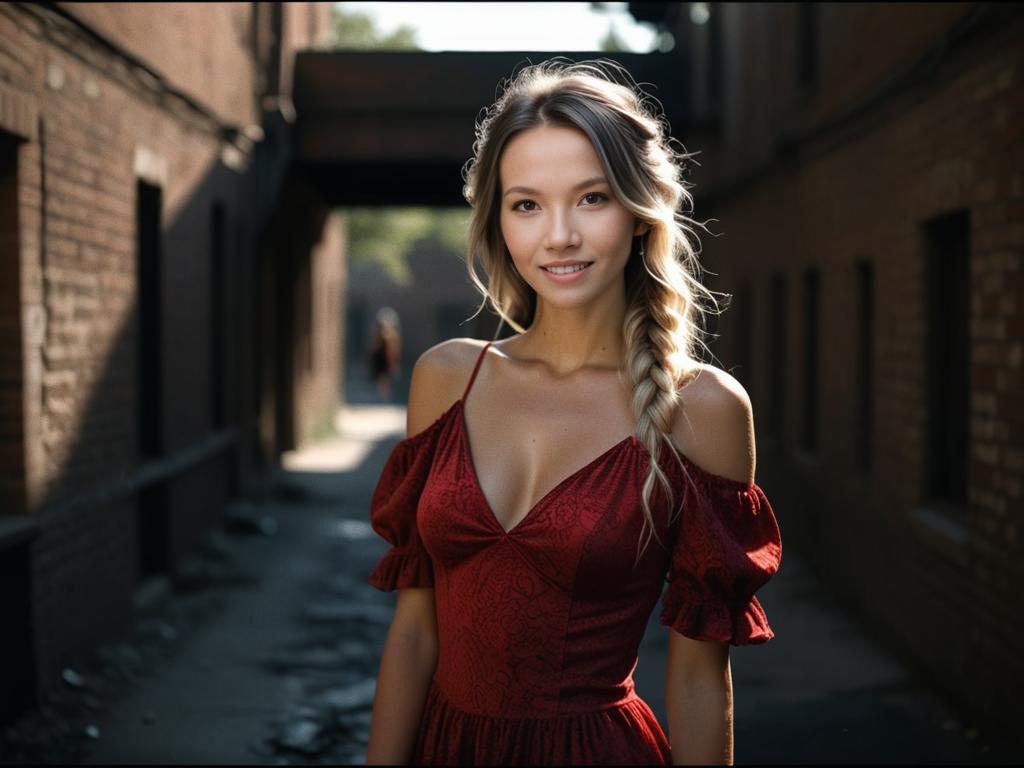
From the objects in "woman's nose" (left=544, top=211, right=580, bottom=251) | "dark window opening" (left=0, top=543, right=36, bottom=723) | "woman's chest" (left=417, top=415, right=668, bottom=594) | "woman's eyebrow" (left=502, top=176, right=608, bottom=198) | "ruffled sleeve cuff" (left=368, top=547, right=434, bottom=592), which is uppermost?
"woman's eyebrow" (left=502, top=176, right=608, bottom=198)

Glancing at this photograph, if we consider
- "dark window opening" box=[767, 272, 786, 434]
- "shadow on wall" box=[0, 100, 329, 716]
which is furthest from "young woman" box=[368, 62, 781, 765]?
"dark window opening" box=[767, 272, 786, 434]

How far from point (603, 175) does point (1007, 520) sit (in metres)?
4.20

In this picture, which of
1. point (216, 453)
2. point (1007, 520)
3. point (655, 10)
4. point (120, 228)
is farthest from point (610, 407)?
point (655, 10)

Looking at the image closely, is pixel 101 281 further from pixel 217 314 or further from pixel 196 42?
pixel 217 314

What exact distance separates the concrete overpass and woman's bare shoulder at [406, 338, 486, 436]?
1102 centimetres

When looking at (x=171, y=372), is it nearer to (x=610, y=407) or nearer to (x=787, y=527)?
(x=787, y=527)

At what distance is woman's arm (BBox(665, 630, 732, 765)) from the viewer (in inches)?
84.0

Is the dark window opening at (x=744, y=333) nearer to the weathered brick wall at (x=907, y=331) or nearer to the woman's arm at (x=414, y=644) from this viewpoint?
the weathered brick wall at (x=907, y=331)

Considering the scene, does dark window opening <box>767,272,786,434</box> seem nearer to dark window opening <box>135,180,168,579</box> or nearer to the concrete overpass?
the concrete overpass

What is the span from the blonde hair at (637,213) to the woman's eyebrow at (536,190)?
2 cm

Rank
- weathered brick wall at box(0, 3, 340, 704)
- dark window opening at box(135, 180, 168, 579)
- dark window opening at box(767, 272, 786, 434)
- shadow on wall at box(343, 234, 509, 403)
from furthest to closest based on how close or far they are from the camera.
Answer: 1. shadow on wall at box(343, 234, 509, 403)
2. dark window opening at box(767, 272, 786, 434)
3. dark window opening at box(135, 180, 168, 579)
4. weathered brick wall at box(0, 3, 340, 704)

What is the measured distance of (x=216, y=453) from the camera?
438 inches

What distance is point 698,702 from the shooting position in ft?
7.06

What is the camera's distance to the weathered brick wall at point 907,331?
5750 millimetres
